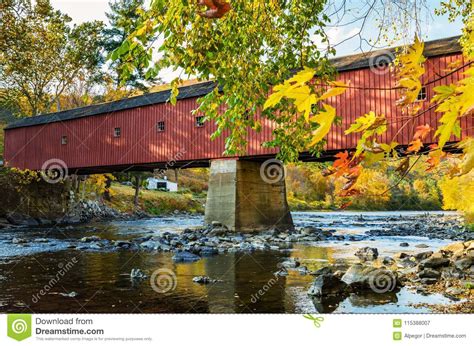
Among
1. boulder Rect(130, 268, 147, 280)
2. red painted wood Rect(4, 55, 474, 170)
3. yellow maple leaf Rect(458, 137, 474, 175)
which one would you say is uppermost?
red painted wood Rect(4, 55, 474, 170)

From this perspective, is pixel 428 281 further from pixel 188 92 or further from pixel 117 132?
pixel 117 132

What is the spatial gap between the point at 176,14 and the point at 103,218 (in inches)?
990

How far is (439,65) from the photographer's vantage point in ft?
37.4

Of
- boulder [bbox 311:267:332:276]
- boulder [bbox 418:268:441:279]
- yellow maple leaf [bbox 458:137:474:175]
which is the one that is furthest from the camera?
boulder [bbox 311:267:332:276]

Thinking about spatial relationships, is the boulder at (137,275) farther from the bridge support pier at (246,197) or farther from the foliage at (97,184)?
the foliage at (97,184)

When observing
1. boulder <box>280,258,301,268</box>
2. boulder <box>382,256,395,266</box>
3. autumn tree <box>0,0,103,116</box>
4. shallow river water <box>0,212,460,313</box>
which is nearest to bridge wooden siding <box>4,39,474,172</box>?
autumn tree <box>0,0,103,116</box>

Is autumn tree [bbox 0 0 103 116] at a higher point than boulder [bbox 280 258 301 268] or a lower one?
higher

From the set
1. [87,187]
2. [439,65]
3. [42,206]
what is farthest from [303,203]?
[439,65]

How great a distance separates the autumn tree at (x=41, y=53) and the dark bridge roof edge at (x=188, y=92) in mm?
1386

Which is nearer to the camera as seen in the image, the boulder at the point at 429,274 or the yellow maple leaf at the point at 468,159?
the yellow maple leaf at the point at 468,159

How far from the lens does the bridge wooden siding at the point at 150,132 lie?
12.7 metres

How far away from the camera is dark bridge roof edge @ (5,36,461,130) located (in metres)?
11.4

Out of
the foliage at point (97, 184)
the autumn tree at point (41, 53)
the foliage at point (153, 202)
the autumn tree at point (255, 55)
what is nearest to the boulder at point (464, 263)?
the autumn tree at point (255, 55)

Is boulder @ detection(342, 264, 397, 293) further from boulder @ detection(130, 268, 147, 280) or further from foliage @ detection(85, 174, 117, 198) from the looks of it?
foliage @ detection(85, 174, 117, 198)
